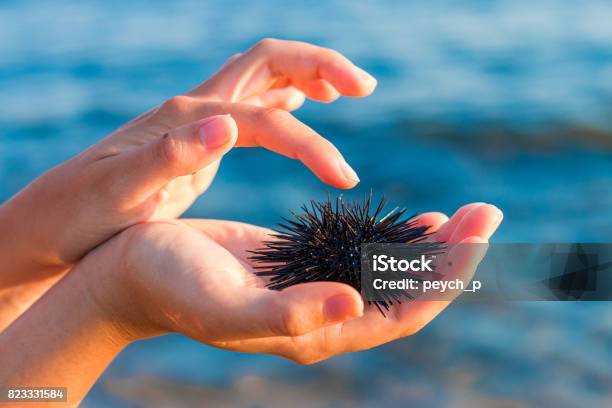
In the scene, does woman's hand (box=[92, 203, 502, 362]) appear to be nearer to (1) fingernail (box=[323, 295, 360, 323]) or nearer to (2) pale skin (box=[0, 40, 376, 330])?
(1) fingernail (box=[323, 295, 360, 323])

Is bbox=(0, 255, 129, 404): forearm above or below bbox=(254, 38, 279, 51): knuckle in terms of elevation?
below

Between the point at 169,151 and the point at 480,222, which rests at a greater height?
the point at 169,151

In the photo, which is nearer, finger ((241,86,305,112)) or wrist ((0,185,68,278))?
wrist ((0,185,68,278))

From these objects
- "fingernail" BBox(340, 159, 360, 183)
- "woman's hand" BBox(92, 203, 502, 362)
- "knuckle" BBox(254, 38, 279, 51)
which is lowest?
"woman's hand" BBox(92, 203, 502, 362)

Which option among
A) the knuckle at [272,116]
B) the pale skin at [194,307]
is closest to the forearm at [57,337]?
the pale skin at [194,307]

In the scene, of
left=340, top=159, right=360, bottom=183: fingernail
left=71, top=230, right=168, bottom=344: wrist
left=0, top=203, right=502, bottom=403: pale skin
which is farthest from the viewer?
left=71, top=230, right=168, bottom=344: wrist

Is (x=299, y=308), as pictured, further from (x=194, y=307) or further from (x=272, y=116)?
(x=272, y=116)

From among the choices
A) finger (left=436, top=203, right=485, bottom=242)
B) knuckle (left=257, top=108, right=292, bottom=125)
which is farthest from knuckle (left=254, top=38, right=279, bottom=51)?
finger (left=436, top=203, right=485, bottom=242)

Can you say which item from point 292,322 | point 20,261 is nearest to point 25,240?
point 20,261
